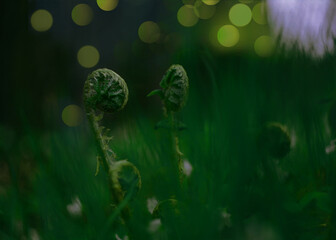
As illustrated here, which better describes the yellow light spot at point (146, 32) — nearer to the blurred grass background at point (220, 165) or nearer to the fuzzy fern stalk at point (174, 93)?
the blurred grass background at point (220, 165)

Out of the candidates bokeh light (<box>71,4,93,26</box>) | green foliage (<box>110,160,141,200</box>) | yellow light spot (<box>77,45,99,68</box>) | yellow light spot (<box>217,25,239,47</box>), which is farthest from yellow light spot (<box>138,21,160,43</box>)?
green foliage (<box>110,160,141,200</box>)

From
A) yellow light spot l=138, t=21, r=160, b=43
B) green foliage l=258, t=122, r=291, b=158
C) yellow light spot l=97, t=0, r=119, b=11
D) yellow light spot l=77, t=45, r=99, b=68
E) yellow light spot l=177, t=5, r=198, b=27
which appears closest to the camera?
green foliage l=258, t=122, r=291, b=158

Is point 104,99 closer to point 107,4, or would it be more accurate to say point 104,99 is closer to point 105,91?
point 105,91

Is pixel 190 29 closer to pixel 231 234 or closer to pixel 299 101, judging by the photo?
pixel 299 101

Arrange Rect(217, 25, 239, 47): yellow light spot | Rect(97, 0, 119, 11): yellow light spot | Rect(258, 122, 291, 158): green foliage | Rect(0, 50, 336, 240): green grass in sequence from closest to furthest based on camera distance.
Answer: Rect(0, 50, 336, 240): green grass
Rect(258, 122, 291, 158): green foliage
Rect(217, 25, 239, 47): yellow light spot
Rect(97, 0, 119, 11): yellow light spot

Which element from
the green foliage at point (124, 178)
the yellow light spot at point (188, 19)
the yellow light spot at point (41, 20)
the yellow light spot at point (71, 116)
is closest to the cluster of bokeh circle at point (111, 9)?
the yellow light spot at point (41, 20)

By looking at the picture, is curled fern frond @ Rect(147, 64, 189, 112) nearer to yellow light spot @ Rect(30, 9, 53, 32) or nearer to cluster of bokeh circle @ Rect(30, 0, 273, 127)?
cluster of bokeh circle @ Rect(30, 0, 273, 127)

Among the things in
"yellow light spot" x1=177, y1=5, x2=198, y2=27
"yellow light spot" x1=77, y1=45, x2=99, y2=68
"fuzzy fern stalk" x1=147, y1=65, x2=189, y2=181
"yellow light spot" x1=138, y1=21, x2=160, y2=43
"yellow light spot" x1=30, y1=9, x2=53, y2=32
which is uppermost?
"yellow light spot" x1=30, y1=9, x2=53, y2=32
